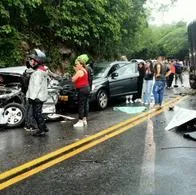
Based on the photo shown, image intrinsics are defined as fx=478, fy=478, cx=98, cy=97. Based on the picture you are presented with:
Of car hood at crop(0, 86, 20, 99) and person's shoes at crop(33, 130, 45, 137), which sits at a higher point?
car hood at crop(0, 86, 20, 99)

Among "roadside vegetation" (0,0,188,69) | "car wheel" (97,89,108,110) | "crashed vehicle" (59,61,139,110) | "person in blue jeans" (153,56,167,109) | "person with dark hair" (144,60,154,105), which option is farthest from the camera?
"roadside vegetation" (0,0,188,69)

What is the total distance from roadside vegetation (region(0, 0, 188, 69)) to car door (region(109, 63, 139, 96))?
3581mm

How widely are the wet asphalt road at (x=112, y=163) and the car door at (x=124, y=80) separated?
4.89m

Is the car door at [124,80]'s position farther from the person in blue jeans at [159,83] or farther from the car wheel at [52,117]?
the car wheel at [52,117]

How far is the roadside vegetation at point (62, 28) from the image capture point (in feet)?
56.6

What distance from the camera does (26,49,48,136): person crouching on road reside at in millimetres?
9875

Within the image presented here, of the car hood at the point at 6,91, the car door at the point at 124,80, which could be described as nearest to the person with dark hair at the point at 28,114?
the car hood at the point at 6,91

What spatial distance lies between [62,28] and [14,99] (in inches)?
341

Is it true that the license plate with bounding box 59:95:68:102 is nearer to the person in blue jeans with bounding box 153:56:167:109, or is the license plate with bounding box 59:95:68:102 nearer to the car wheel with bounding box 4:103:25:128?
the person in blue jeans with bounding box 153:56:167:109

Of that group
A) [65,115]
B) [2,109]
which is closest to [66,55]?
[65,115]

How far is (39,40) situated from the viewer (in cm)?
1994

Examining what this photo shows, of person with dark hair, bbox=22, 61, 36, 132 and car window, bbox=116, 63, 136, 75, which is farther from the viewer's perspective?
car window, bbox=116, 63, 136, 75

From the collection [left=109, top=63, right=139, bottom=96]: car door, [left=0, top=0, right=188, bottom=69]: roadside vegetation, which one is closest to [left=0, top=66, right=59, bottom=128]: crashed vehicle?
[left=109, top=63, right=139, bottom=96]: car door

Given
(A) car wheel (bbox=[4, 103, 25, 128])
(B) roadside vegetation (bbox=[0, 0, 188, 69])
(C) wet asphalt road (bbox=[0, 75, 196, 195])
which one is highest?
(B) roadside vegetation (bbox=[0, 0, 188, 69])
